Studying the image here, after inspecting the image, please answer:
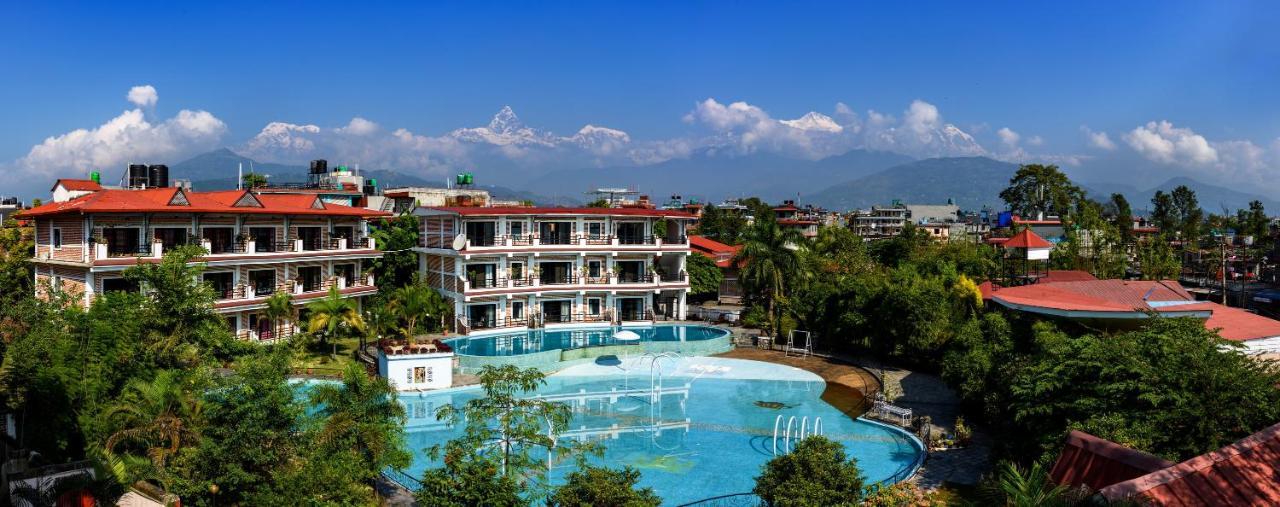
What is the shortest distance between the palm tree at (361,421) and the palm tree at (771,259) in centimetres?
2272

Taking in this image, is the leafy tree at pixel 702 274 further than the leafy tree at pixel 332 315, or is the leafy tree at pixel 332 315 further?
the leafy tree at pixel 702 274

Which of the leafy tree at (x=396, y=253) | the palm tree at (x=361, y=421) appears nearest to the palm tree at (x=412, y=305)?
the leafy tree at (x=396, y=253)

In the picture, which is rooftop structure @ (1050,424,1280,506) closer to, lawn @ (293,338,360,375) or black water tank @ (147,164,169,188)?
lawn @ (293,338,360,375)

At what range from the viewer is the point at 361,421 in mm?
15008

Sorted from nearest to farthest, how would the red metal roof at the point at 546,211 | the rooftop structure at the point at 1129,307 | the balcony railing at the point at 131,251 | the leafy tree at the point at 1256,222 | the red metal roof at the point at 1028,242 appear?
1. the rooftop structure at the point at 1129,307
2. the balcony railing at the point at 131,251
3. the red metal roof at the point at 1028,242
4. the red metal roof at the point at 546,211
5. the leafy tree at the point at 1256,222

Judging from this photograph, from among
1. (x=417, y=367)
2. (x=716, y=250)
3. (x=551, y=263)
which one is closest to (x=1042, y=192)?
(x=716, y=250)

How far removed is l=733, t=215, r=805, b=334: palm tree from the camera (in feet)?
119

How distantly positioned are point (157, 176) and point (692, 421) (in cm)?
3286

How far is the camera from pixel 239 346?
2164cm

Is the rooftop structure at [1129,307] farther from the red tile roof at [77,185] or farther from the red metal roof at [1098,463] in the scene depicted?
the red tile roof at [77,185]

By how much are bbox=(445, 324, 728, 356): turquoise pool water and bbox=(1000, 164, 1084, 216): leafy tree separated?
Result: 5348cm

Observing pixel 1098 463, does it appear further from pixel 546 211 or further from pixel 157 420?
pixel 546 211

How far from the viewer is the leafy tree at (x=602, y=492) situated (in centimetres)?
1178

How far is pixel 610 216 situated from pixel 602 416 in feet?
55.8
